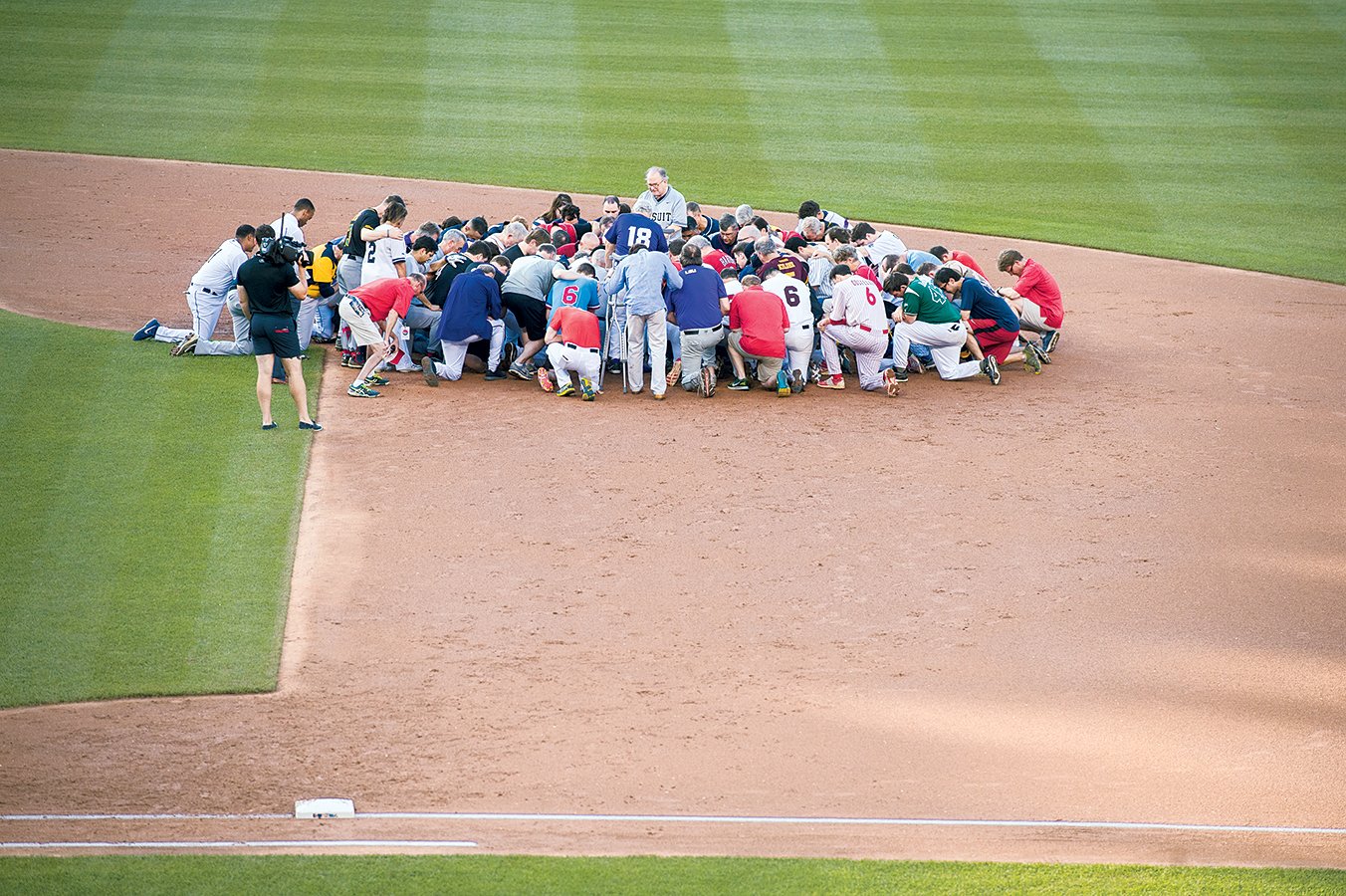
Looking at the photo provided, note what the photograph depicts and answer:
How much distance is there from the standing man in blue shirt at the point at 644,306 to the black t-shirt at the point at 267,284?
3.52 meters

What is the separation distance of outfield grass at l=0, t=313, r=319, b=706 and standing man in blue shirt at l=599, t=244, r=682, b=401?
136 inches

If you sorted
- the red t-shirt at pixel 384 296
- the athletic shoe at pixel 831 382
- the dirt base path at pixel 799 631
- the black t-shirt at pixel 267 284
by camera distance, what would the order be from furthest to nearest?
the athletic shoe at pixel 831 382 → the red t-shirt at pixel 384 296 → the black t-shirt at pixel 267 284 → the dirt base path at pixel 799 631

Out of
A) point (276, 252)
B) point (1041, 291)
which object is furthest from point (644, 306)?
point (1041, 291)

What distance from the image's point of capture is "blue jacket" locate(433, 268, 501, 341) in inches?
578

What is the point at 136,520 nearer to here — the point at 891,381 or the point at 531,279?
the point at 531,279

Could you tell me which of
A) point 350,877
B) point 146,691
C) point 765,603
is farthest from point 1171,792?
point 146,691

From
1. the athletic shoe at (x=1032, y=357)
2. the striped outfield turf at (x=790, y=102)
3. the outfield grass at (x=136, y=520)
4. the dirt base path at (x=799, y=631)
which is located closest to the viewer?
the dirt base path at (x=799, y=631)

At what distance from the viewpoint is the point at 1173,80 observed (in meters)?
29.2

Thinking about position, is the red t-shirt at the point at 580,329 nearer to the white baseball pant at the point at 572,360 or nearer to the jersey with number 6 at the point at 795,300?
the white baseball pant at the point at 572,360

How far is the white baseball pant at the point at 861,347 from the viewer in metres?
15.1

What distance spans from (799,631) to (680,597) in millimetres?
1008

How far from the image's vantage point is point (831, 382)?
1545 cm

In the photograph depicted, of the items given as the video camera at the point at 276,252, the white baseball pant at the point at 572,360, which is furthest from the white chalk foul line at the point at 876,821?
the white baseball pant at the point at 572,360

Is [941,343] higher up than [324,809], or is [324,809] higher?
[324,809]
